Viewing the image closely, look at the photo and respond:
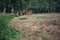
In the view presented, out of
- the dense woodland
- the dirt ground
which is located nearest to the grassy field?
the dirt ground

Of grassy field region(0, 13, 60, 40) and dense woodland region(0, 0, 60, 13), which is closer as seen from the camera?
grassy field region(0, 13, 60, 40)

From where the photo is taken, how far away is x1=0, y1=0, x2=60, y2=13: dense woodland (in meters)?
33.2

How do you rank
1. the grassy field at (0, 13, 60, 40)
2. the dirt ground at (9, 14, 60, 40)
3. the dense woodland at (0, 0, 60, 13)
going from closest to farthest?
the grassy field at (0, 13, 60, 40), the dirt ground at (9, 14, 60, 40), the dense woodland at (0, 0, 60, 13)

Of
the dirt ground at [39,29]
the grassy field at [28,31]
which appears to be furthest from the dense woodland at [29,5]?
the grassy field at [28,31]

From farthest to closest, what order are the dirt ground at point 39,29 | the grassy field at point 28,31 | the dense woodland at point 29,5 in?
the dense woodland at point 29,5 → the dirt ground at point 39,29 → the grassy field at point 28,31

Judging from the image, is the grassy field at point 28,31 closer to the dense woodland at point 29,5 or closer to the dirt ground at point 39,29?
the dirt ground at point 39,29

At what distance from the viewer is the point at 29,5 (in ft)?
119

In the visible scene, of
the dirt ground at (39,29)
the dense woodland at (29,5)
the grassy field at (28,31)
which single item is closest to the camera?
the grassy field at (28,31)

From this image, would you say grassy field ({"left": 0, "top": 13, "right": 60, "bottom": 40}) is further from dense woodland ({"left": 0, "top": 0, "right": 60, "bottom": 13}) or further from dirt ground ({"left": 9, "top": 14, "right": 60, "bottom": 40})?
dense woodland ({"left": 0, "top": 0, "right": 60, "bottom": 13})

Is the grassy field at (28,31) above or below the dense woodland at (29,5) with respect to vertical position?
above

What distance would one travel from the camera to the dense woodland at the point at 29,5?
33.2 meters

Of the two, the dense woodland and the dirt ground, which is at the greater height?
the dirt ground

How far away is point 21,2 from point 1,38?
83.0 ft

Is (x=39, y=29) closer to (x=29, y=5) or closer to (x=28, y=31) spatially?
(x=28, y=31)
